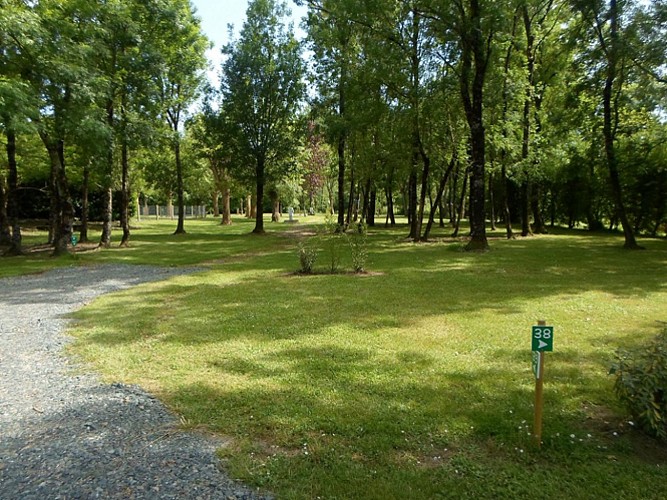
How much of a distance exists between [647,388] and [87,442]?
4.17m

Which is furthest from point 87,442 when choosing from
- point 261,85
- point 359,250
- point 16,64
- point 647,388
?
point 261,85

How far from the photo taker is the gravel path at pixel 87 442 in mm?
2766

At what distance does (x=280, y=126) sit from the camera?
25.7m

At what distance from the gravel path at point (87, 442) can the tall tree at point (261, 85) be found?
2101 cm

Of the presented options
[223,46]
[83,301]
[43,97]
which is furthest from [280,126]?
[83,301]

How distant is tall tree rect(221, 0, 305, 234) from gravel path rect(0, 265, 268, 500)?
2101 centimetres

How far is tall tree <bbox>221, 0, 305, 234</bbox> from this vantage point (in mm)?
24531

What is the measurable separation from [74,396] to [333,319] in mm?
3628

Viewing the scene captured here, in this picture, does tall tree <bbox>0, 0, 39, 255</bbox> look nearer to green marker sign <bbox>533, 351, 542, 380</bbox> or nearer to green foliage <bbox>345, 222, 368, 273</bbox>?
green foliage <bbox>345, 222, 368, 273</bbox>

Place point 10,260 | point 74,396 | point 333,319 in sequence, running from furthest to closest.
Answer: point 10,260, point 333,319, point 74,396

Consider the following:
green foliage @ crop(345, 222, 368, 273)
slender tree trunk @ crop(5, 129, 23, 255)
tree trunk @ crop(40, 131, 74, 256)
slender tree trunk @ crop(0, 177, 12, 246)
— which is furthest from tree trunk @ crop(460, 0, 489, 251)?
slender tree trunk @ crop(0, 177, 12, 246)

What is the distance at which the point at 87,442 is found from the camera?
331cm

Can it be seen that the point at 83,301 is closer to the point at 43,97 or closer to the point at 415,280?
the point at 415,280

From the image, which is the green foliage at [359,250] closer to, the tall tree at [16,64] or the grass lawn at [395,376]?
the grass lawn at [395,376]
